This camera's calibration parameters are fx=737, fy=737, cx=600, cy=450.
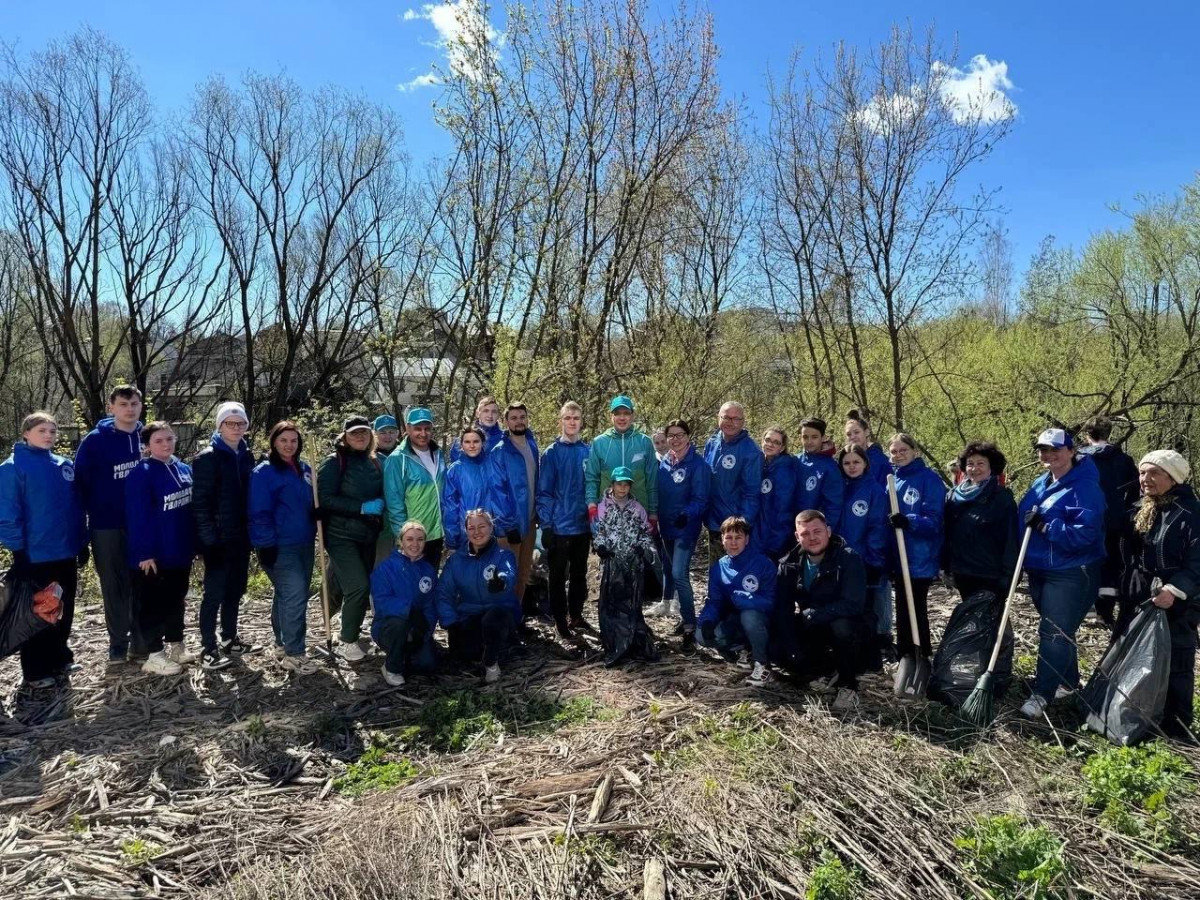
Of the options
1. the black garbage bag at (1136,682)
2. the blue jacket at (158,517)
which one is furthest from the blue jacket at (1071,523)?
the blue jacket at (158,517)

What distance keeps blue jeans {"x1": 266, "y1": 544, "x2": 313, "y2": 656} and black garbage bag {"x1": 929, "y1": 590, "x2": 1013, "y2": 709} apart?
15.0 ft

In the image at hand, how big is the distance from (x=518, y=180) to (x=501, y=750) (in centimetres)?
913

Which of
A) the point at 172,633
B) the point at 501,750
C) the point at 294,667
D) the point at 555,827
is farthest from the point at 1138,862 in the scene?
the point at 172,633

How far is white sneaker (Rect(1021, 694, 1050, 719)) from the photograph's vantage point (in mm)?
4559

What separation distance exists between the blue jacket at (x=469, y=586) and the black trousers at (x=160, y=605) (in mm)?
1879

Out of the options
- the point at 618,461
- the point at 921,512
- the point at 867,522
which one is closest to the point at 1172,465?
the point at 921,512

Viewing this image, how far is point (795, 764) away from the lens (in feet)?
11.9

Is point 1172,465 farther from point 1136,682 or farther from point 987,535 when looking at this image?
point 1136,682

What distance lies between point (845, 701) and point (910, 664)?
66cm

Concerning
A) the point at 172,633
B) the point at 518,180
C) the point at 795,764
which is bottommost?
the point at 795,764

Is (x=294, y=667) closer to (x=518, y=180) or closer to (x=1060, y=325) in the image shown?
(x=518, y=180)

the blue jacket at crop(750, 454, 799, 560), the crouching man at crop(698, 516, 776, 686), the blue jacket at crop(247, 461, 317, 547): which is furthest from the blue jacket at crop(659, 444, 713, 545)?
the blue jacket at crop(247, 461, 317, 547)

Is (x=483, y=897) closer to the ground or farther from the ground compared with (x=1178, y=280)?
closer to the ground

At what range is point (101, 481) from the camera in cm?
529
